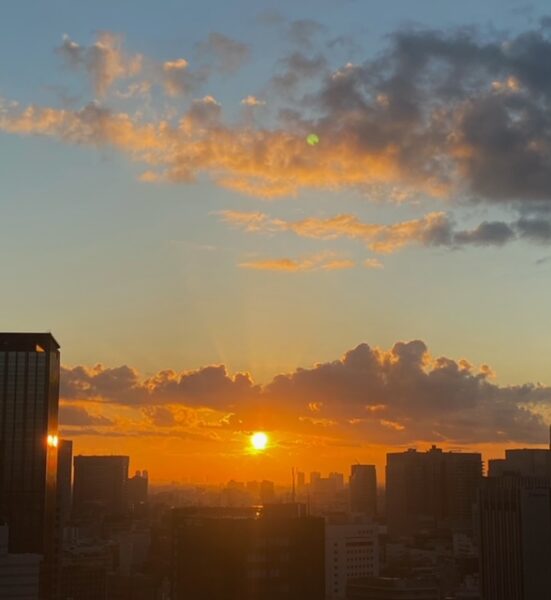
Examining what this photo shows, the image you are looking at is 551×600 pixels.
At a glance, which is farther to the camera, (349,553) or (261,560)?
(349,553)

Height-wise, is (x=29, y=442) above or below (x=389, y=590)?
above

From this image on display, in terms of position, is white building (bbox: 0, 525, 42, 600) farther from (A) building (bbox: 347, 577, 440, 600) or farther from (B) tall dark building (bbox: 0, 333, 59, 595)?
(A) building (bbox: 347, 577, 440, 600)

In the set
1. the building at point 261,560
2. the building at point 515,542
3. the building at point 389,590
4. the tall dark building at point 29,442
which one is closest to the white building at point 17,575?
the tall dark building at point 29,442

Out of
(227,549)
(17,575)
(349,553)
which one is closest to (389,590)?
(349,553)

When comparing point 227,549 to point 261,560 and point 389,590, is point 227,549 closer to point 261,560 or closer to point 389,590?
point 261,560

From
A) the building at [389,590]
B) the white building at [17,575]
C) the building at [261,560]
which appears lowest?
the building at [389,590]

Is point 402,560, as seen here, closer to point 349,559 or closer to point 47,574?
point 349,559

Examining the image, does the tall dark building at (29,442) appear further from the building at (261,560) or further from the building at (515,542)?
the building at (261,560)

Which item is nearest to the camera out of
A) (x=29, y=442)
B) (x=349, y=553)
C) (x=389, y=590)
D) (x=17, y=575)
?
(x=17, y=575)
